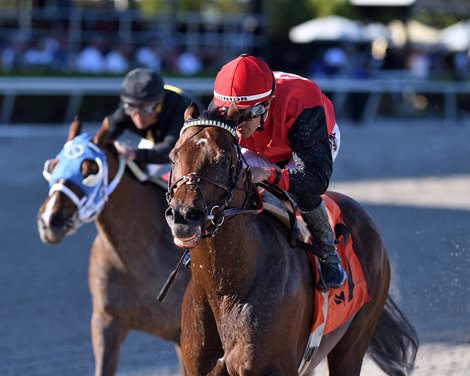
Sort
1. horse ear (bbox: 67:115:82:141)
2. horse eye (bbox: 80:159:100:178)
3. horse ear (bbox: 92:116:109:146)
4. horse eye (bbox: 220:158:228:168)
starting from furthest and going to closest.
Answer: horse ear (bbox: 67:115:82:141)
horse ear (bbox: 92:116:109:146)
horse eye (bbox: 80:159:100:178)
horse eye (bbox: 220:158:228:168)

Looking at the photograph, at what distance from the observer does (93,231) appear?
1225 centimetres

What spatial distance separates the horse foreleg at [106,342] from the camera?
18.6 ft

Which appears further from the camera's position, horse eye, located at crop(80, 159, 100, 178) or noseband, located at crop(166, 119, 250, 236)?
horse eye, located at crop(80, 159, 100, 178)

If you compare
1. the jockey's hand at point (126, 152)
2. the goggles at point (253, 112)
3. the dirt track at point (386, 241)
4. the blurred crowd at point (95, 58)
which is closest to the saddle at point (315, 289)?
the goggles at point (253, 112)

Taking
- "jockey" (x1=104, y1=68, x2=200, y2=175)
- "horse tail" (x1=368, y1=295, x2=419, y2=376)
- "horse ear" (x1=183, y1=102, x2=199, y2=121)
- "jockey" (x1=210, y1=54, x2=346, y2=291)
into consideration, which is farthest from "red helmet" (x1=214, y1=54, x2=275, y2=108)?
"horse tail" (x1=368, y1=295, x2=419, y2=376)

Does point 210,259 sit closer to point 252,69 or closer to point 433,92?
point 252,69

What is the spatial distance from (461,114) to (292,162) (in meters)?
21.4

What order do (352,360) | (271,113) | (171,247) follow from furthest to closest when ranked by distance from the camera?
(171,247), (352,360), (271,113)

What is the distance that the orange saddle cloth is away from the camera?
14.7 ft

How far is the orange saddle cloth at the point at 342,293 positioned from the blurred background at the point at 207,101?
1.81 metres

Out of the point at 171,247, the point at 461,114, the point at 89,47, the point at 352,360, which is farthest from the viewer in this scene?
the point at 461,114

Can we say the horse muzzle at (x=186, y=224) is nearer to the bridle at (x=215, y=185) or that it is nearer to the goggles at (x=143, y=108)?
the bridle at (x=215, y=185)

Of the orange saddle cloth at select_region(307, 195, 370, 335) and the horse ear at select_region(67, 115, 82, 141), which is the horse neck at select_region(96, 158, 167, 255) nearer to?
the horse ear at select_region(67, 115, 82, 141)

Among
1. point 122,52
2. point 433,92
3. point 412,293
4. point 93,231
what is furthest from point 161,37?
point 412,293
